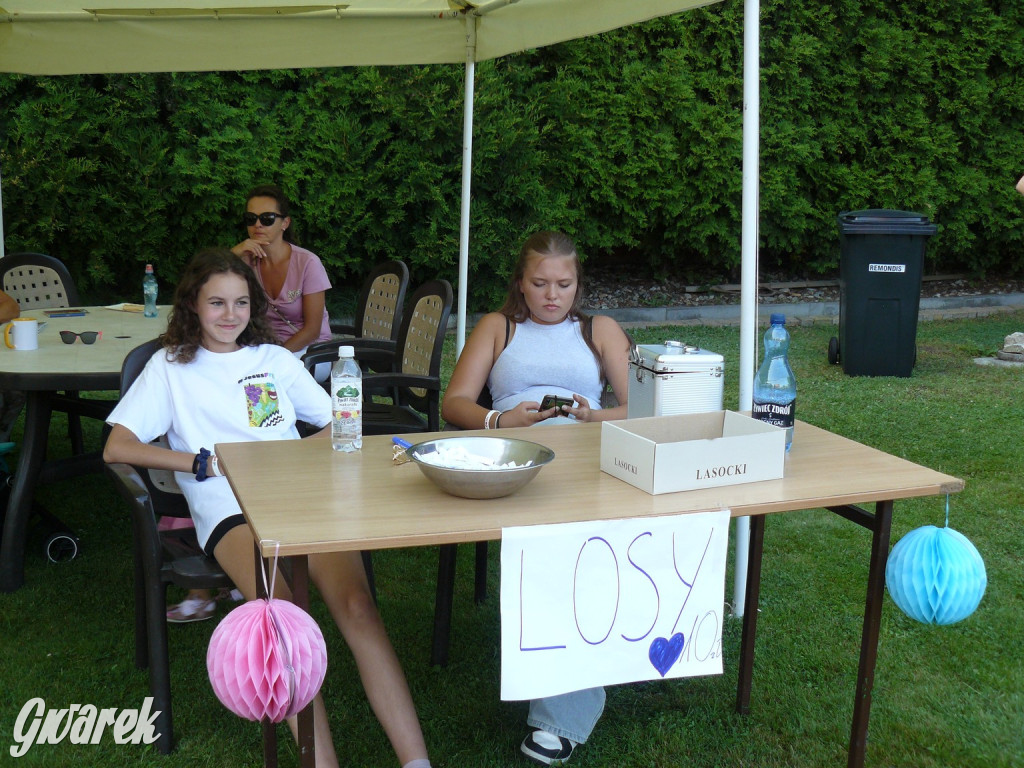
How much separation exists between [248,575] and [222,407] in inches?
21.6

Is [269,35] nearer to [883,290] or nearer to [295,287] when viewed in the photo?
[295,287]

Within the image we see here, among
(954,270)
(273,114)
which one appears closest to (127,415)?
(273,114)

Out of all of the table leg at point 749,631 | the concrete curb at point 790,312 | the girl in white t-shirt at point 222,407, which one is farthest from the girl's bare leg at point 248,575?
the concrete curb at point 790,312

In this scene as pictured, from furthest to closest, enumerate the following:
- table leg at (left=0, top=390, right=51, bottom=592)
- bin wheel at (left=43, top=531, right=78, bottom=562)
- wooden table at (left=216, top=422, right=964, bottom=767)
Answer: bin wheel at (left=43, top=531, right=78, bottom=562) < table leg at (left=0, top=390, right=51, bottom=592) < wooden table at (left=216, top=422, right=964, bottom=767)

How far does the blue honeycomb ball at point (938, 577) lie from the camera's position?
1934 millimetres

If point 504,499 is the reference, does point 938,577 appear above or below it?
below

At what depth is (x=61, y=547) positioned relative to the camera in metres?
3.59

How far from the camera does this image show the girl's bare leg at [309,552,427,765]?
2.11 m

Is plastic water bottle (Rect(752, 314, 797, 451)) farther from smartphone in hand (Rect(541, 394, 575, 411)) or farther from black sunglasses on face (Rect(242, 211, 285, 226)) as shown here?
black sunglasses on face (Rect(242, 211, 285, 226))

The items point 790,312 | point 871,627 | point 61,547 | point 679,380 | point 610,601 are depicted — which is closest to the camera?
point 610,601

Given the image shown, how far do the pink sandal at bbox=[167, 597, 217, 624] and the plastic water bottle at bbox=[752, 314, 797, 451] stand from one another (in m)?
1.80

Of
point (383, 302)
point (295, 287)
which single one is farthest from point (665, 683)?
point (295, 287)

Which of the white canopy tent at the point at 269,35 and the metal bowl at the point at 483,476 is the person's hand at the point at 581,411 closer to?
the metal bowl at the point at 483,476

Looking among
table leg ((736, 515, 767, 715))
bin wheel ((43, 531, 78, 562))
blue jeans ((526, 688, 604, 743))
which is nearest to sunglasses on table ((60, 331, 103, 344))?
bin wheel ((43, 531, 78, 562))
